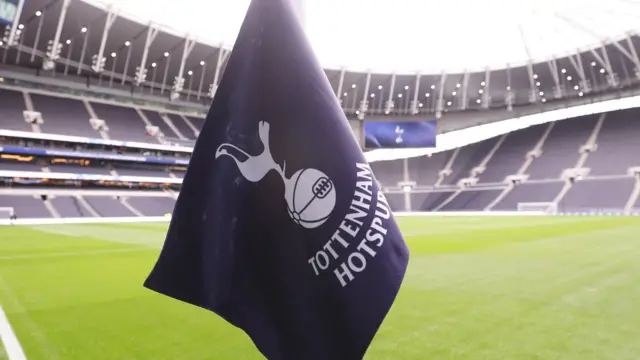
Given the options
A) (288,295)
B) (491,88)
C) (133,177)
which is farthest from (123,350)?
(491,88)

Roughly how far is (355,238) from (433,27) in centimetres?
4309

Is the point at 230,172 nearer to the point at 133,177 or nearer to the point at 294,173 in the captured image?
the point at 294,173

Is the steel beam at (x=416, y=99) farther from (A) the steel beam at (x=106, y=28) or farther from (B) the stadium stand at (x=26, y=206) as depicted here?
(B) the stadium stand at (x=26, y=206)

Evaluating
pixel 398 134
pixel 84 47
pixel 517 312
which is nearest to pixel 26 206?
pixel 84 47

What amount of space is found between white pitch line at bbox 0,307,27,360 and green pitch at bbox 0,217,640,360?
63mm

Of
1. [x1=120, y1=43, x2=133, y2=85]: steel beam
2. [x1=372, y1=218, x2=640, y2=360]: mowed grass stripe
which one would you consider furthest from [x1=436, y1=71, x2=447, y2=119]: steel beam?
[x1=372, y1=218, x2=640, y2=360]: mowed grass stripe

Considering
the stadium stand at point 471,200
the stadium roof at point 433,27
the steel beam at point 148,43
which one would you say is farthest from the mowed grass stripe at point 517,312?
the stadium stand at point 471,200

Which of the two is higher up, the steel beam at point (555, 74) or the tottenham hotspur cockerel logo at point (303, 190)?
the steel beam at point (555, 74)

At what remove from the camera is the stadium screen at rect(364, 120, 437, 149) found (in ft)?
187

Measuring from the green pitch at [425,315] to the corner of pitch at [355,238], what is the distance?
77.1 inches

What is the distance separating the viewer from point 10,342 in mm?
3695

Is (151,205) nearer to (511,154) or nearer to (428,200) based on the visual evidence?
(428,200)

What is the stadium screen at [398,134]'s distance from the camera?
5712 centimetres

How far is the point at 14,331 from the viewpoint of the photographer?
4.03 m
